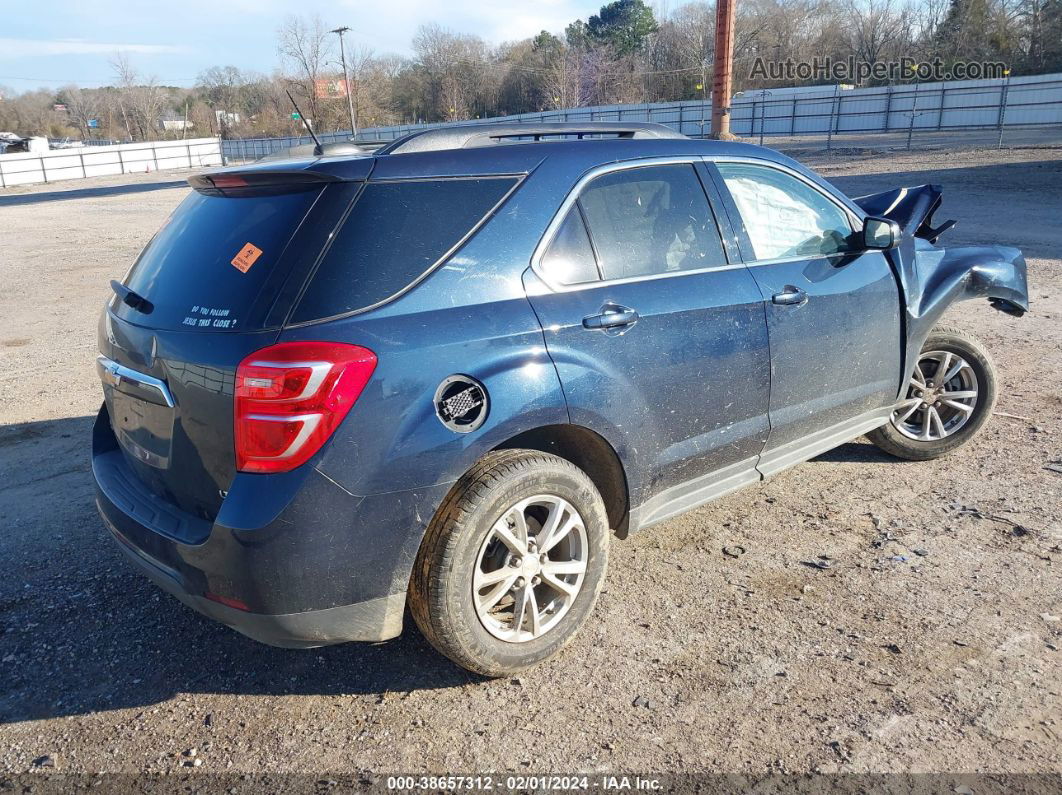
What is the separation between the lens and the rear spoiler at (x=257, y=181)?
280 cm

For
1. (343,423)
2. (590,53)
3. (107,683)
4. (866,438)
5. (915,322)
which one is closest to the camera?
(343,423)

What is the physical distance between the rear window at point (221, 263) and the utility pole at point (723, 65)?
27760 millimetres

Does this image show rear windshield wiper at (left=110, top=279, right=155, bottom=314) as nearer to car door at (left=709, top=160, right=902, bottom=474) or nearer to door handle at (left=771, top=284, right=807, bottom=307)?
Result: car door at (left=709, top=160, right=902, bottom=474)

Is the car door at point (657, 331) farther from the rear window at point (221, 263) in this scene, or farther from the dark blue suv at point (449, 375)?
the rear window at point (221, 263)

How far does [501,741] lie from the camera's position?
2.73 meters

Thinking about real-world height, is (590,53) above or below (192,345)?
above

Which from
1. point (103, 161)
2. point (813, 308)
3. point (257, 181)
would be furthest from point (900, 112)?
point (103, 161)

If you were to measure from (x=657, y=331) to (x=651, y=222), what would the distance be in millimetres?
506

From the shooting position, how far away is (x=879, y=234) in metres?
4.03

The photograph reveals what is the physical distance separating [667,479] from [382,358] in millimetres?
1404

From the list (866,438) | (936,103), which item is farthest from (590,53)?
(866,438)

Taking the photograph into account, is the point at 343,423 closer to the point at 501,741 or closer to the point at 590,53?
the point at 501,741

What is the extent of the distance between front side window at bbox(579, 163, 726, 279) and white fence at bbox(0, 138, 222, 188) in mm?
48026

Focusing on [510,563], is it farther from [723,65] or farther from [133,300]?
[723,65]
